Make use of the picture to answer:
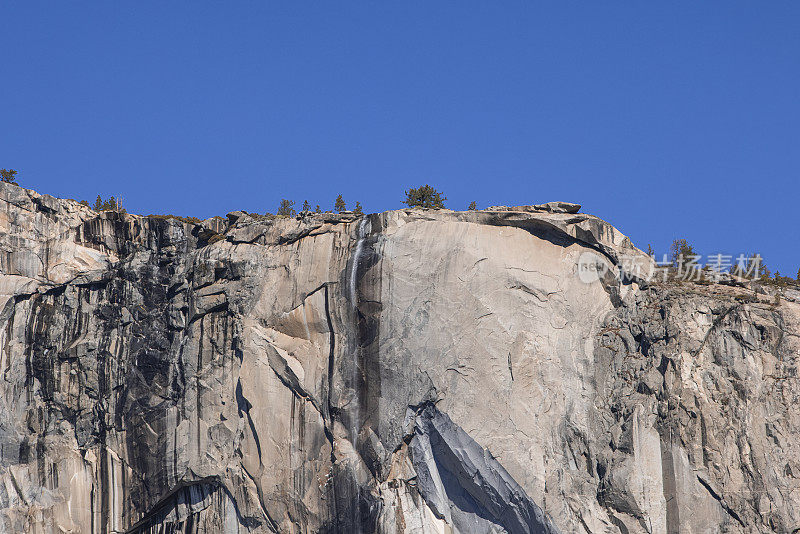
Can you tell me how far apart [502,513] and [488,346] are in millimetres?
6551

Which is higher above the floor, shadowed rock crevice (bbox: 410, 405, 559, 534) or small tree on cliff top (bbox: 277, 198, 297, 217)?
small tree on cliff top (bbox: 277, 198, 297, 217)

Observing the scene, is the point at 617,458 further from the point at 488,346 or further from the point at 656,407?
the point at 488,346

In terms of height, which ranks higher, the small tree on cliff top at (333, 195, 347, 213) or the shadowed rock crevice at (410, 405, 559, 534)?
the small tree on cliff top at (333, 195, 347, 213)

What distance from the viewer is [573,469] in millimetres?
53000

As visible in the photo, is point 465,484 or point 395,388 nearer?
point 465,484

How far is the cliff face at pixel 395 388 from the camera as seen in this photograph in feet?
173

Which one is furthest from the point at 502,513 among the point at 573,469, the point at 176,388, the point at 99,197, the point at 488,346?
the point at 99,197

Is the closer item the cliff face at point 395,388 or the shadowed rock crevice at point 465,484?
the shadowed rock crevice at point 465,484

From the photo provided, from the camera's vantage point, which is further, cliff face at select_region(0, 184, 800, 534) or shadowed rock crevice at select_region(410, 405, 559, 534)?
cliff face at select_region(0, 184, 800, 534)

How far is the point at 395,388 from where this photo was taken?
177ft

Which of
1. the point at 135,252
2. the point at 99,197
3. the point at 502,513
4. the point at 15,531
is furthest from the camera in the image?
the point at 99,197

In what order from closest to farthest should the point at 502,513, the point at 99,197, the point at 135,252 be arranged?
the point at 502,513, the point at 135,252, the point at 99,197

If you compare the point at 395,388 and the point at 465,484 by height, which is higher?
the point at 395,388

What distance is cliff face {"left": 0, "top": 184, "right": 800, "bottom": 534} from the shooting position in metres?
52.8
